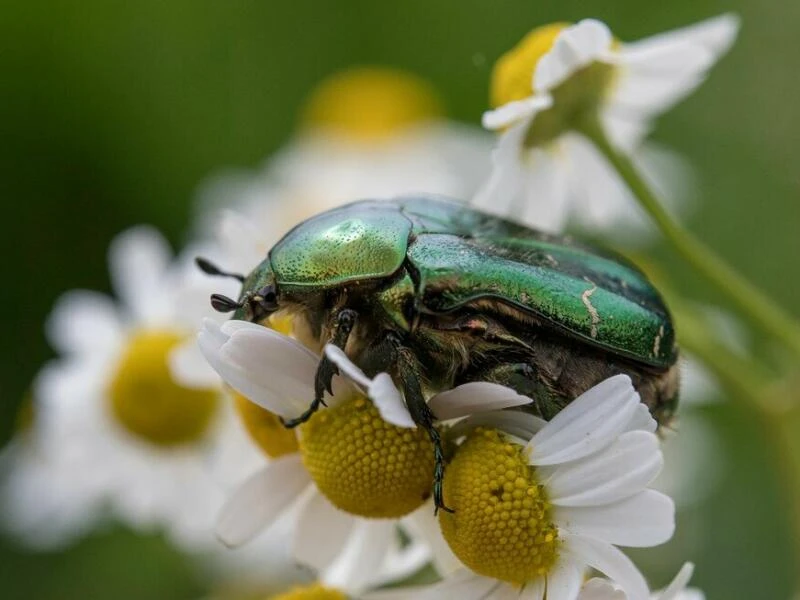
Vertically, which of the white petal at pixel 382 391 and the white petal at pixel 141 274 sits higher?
the white petal at pixel 382 391

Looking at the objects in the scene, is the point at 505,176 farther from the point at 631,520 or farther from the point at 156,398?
the point at 156,398

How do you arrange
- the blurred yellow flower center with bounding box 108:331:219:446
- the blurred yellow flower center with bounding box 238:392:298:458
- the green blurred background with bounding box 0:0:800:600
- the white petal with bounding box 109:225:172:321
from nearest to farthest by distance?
the blurred yellow flower center with bounding box 238:392:298:458
the blurred yellow flower center with bounding box 108:331:219:446
the white petal with bounding box 109:225:172:321
the green blurred background with bounding box 0:0:800:600

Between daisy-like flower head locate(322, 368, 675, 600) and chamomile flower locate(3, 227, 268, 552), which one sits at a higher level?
daisy-like flower head locate(322, 368, 675, 600)

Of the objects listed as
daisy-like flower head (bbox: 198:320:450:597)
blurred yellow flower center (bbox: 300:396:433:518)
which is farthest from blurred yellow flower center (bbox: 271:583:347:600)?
blurred yellow flower center (bbox: 300:396:433:518)

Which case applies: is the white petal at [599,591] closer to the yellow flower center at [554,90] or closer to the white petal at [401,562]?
the white petal at [401,562]

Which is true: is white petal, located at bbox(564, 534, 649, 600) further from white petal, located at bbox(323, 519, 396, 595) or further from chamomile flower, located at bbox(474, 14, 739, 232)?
chamomile flower, located at bbox(474, 14, 739, 232)

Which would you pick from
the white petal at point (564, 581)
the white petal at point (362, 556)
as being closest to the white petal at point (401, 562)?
the white petal at point (362, 556)

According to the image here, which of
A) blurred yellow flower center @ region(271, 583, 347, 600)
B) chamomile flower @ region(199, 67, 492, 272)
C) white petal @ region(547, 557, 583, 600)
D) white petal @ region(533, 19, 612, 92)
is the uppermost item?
white petal @ region(533, 19, 612, 92)
